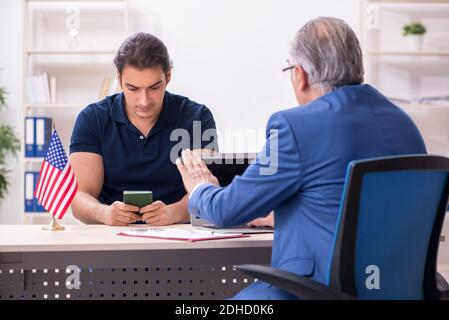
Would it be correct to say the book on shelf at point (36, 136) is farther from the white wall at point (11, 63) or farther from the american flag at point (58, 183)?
the american flag at point (58, 183)

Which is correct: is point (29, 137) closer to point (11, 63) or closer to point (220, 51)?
point (11, 63)

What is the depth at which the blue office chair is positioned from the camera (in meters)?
1.67

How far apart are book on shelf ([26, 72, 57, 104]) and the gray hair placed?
3.56m

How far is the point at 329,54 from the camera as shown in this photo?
1.93m

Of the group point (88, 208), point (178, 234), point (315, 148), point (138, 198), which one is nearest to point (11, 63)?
point (88, 208)

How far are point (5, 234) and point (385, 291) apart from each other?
1.35 meters

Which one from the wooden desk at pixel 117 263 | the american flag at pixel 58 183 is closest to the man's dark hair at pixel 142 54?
the american flag at pixel 58 183

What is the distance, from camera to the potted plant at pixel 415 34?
5.22m

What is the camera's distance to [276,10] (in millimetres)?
5336

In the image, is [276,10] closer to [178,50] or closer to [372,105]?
[178,50]

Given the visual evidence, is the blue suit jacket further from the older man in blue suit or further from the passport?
the passport

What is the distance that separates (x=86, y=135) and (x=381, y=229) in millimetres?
1656

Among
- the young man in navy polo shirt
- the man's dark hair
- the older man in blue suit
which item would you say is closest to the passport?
the young man in navy polo shirt

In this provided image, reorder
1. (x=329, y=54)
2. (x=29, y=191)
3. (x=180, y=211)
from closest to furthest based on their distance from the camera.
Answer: (x=329, y=54) < (x=180, y=211) < (x=29, y=191)
